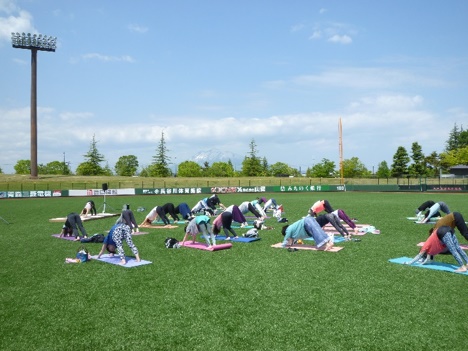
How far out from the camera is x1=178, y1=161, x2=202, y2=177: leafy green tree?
135 metres

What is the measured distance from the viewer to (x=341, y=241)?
1456 cm

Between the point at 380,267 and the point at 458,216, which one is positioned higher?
the point at 458,216

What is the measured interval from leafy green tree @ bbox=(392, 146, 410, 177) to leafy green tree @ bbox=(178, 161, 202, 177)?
221 ft

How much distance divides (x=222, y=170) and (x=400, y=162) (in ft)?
221

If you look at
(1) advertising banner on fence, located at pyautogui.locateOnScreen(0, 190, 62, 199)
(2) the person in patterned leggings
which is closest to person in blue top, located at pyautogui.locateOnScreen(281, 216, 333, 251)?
(2) the person in patterned leggings

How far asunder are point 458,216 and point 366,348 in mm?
6318

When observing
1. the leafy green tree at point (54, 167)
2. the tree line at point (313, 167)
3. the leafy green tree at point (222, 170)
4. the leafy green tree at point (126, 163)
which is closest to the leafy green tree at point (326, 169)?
the tree line at point (313, 167)

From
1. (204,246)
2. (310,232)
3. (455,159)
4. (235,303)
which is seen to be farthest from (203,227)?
(455,159)

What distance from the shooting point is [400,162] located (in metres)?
86.4

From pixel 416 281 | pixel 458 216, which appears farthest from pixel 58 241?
pixel 458 216

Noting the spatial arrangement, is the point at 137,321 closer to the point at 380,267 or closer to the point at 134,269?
the point at 134,269

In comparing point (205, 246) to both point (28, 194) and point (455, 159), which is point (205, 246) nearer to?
point (28, 194)

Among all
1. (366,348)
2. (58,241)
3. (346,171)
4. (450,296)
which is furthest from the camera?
(346,171)

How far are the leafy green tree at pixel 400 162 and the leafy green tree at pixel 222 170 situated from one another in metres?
59.5
